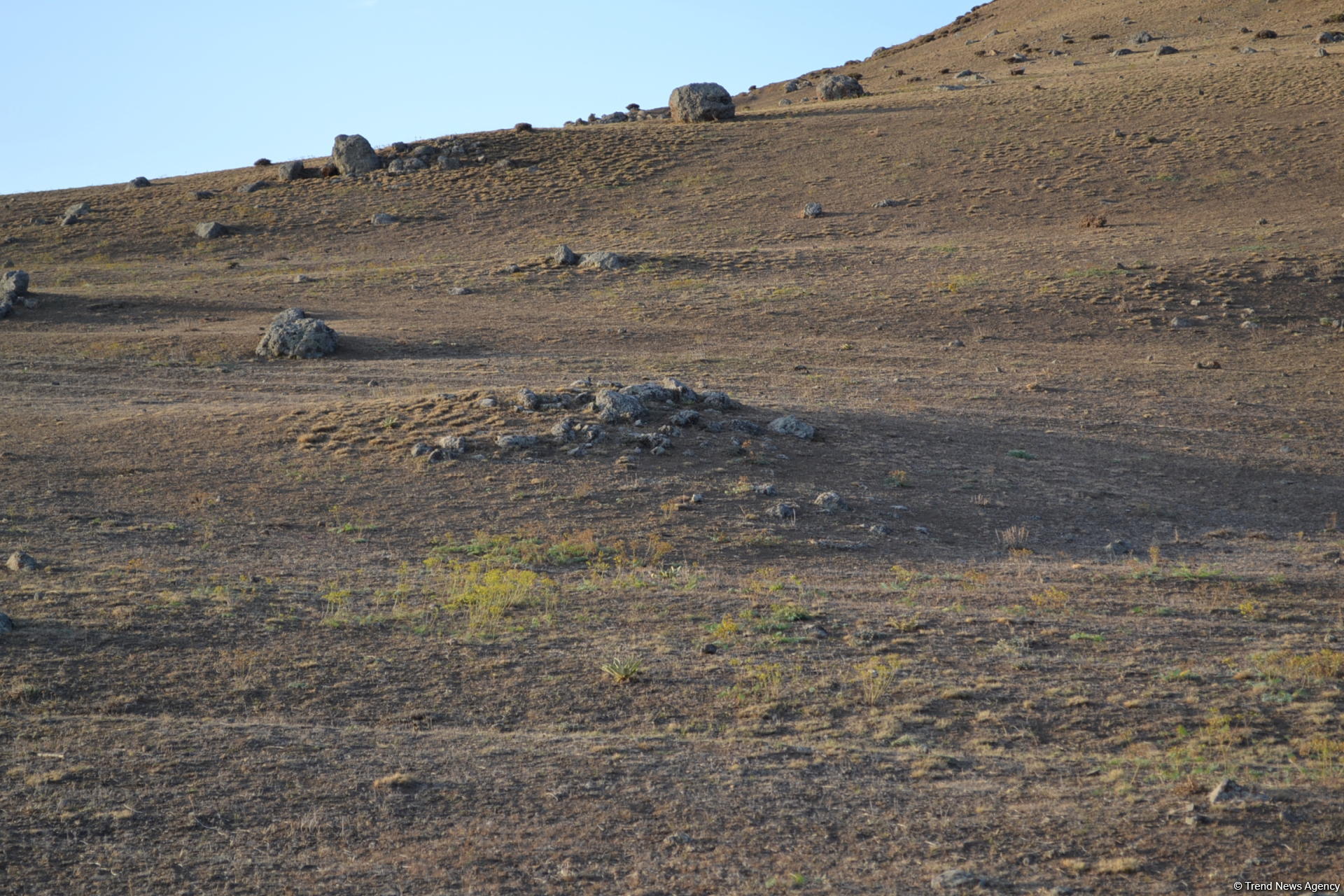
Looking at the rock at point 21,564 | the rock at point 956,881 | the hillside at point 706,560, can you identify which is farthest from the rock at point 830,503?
the rock at point 21,564

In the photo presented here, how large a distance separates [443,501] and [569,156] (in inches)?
1704

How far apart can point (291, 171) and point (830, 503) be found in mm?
48838

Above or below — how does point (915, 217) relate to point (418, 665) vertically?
above

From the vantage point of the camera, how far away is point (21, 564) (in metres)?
13.0

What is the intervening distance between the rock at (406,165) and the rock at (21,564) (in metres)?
45.5

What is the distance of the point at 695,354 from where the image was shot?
2908 cm

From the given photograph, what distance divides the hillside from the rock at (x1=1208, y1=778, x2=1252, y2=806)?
104 millimetres

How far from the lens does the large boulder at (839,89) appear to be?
68.8m

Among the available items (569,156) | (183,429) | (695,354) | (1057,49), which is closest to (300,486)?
(183,429)

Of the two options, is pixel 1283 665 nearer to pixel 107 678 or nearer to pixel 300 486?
pixel 107 678

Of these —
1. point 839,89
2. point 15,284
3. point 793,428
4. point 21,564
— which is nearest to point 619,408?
point 793,428

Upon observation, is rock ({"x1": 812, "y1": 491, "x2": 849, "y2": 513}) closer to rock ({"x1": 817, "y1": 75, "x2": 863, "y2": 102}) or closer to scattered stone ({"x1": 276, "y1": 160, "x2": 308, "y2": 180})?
scattered stone ({"x1": 276, "y1": 160, "x2": 308, "y2": 180})

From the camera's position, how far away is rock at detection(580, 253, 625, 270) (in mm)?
38719

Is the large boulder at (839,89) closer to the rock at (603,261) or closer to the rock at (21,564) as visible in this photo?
the rock at (603,261)
